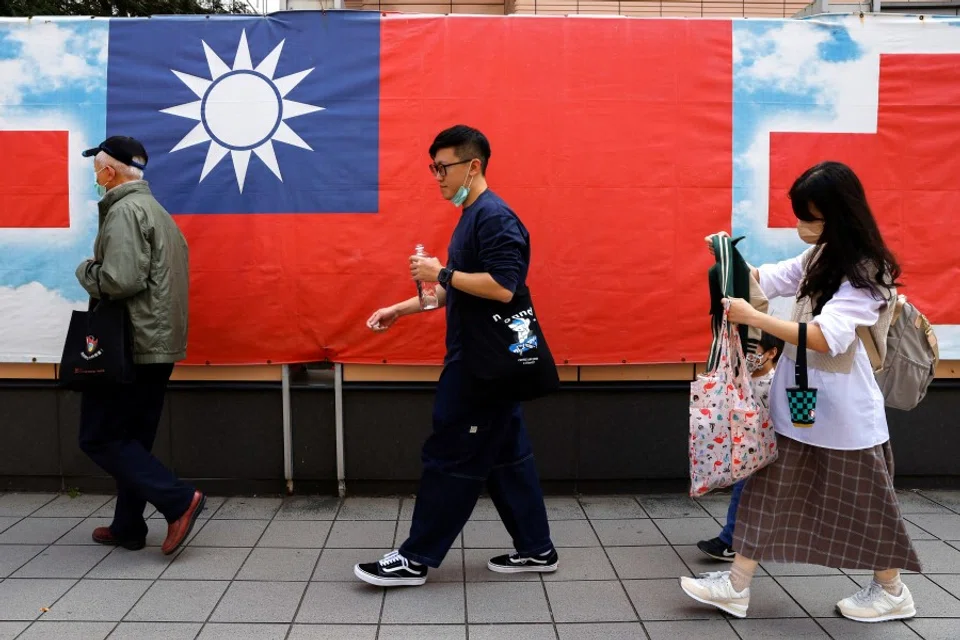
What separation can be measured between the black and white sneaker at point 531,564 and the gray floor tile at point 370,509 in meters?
0.93

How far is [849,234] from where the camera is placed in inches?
124

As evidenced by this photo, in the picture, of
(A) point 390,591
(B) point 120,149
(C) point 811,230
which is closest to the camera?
(C) point 811,230

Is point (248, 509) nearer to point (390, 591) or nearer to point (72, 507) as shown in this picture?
point (72, 507)

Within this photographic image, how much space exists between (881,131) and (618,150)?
1.53 m

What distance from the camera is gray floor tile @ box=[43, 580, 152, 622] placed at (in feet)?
11.4

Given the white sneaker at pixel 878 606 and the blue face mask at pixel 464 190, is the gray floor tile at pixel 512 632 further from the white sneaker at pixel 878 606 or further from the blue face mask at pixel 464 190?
the blue face mask at pixel 464 190

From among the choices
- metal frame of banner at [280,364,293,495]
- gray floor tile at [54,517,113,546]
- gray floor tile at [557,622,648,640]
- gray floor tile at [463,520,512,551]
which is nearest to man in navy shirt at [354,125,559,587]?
gray floor tile at [463,520,512,551]

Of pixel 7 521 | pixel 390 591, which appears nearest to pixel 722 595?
pixel 390 591

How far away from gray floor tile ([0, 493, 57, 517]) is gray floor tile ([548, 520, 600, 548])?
117 inches

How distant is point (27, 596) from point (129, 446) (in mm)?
773

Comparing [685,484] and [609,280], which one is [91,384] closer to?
[609,280]

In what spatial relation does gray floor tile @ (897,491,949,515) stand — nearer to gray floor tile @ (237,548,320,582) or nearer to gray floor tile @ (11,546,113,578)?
gray floor tile @ (237,548,320,582)

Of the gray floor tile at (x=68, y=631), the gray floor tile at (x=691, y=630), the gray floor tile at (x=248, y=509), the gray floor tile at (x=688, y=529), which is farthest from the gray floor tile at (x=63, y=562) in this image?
the gray floor tile at (x=688, y=529)

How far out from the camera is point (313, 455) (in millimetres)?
4957
